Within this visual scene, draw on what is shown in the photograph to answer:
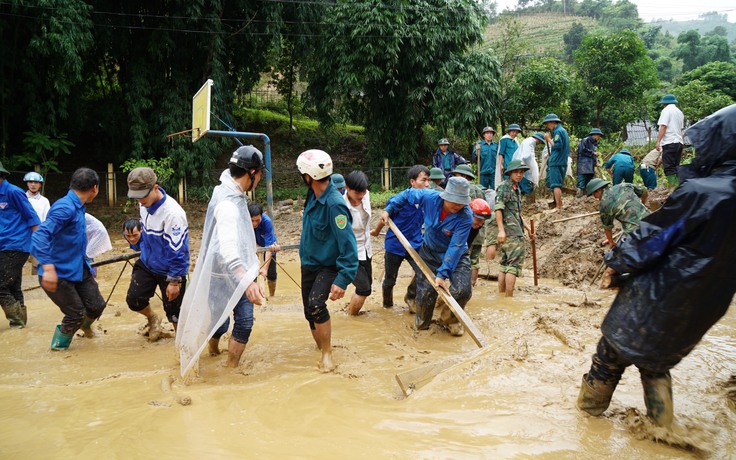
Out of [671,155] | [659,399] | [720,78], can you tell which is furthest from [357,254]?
[720,78]

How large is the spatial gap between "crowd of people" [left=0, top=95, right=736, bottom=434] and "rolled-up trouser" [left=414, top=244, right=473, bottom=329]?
1 cm

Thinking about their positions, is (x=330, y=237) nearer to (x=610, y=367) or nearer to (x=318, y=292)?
(x=318, y=292)

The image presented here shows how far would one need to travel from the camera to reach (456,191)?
16.2 feet

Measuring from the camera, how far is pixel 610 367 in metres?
2.95

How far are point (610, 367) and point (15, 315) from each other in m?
5.93

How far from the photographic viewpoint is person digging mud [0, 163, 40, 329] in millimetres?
5586

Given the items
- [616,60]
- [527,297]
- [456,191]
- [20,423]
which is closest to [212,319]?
[20,423]

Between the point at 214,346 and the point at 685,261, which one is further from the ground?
the point at 685,261

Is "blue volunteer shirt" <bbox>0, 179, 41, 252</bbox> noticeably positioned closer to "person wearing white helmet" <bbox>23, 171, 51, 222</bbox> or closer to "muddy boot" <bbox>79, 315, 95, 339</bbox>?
"muddy boot" <bbox>79, 315, 95, 339</bbox>

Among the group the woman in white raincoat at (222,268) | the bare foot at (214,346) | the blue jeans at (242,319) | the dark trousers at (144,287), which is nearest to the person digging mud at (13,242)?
the dark trousers at (144,287)

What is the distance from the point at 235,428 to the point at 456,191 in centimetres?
291

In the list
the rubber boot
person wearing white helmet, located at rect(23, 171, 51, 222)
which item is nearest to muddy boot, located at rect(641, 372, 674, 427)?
the rubber boot

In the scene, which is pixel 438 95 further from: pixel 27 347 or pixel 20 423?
pixel 20 423

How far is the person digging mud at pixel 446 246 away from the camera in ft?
16.2
